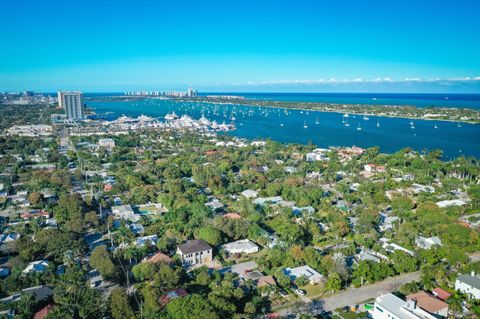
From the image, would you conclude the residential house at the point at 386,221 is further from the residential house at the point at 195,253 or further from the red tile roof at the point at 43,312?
the red tile roof at the point at 43,312

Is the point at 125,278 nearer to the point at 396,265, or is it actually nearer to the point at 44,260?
the point at 44,260

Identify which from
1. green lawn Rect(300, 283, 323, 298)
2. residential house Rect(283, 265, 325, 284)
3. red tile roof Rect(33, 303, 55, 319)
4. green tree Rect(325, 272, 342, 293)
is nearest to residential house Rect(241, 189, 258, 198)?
residential house Rect(283, 265, 325, 284)

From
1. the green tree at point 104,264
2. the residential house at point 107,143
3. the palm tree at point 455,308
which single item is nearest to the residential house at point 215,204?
the green tree at point 104,264

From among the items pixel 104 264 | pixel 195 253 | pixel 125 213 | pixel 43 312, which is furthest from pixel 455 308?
pixel 125 213

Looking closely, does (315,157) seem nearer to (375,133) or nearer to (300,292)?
(375,133)

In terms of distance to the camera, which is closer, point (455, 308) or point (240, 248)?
point (455, 308)

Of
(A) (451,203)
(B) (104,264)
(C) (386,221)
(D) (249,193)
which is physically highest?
(B) (104,264)

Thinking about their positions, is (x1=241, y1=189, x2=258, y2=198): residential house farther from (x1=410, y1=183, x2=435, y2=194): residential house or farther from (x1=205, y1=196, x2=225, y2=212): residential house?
(x1=410, y1=183, x2=435, y2=194): residential house
